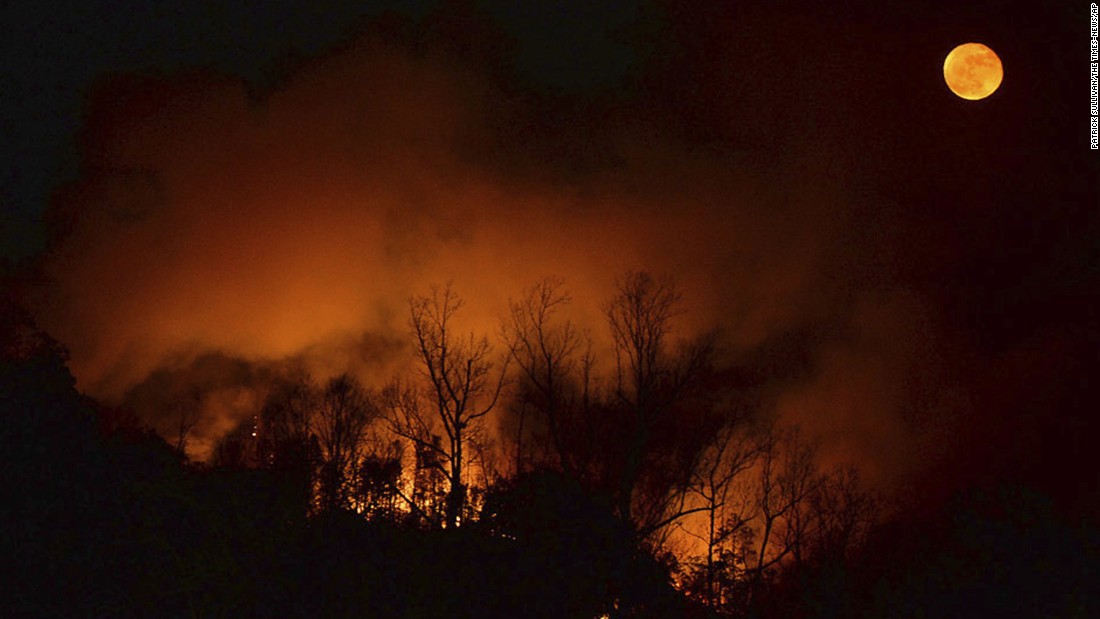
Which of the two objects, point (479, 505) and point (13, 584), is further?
point (479, 505)

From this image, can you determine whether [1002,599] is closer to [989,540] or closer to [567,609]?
[989,540]

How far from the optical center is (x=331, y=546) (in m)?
15.1

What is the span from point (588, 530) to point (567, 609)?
5.35ft

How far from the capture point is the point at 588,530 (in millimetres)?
16656

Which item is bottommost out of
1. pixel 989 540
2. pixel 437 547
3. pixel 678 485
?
pixel 989 540

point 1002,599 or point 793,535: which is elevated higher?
point 793,535

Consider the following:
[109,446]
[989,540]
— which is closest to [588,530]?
[989,540]

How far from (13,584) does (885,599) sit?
13.4m

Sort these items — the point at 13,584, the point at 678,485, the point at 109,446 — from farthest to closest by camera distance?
Answer: the point at 678,485 → the point at 109,446 → the point at 13,584

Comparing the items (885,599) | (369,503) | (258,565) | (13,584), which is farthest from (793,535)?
(13,584)

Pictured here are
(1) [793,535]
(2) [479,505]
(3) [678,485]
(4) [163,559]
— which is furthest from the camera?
(1) [793,535]

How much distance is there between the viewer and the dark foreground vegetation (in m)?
13.1

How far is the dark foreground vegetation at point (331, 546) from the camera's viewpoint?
13.1m

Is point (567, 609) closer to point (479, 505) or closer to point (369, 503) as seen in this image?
point (479, 505)
